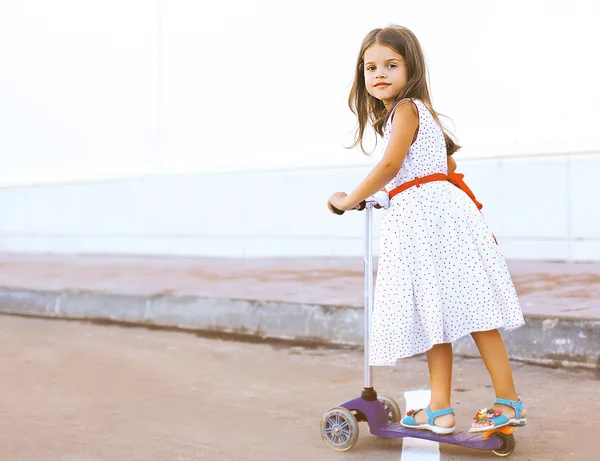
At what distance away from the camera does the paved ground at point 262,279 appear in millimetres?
5109

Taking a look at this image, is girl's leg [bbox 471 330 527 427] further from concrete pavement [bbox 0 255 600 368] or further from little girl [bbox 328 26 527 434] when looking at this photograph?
concrete pavement [bbox 0 255 600 368]

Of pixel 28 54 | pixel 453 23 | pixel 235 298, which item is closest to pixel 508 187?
pixel 453 23

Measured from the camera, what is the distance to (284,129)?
8.72 m

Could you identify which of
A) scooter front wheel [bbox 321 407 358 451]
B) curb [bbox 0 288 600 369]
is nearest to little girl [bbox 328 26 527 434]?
scooter front wheel [bbox 321 407 358 451]

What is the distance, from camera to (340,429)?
2639 mm

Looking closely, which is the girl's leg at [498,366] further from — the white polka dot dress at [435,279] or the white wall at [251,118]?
the white wall at [251,118]

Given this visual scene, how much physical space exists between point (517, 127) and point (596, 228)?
1131mm

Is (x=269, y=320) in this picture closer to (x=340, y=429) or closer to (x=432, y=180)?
(x=340, y=429)

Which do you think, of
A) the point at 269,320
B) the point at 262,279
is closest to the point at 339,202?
the point at 269,320

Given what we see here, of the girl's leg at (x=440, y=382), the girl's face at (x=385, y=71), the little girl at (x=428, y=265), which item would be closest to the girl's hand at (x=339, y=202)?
the little girl at (x=428, y=265)

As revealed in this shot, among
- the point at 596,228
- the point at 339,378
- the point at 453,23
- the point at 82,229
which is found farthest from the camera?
the point at 82,229

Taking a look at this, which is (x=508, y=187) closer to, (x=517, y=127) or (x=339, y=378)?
(x=517, y=127)

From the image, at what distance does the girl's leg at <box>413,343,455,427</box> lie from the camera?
2.61 m

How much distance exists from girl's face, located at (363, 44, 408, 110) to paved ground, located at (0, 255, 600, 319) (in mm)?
1983
